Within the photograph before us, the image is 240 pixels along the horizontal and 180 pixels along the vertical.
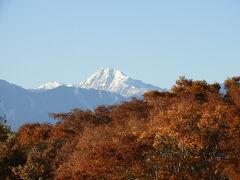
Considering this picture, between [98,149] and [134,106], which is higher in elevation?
[134,106]

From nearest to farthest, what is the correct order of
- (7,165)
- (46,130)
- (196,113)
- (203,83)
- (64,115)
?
(196,113) → (7,165) → (46,130) → (64,115) → (203,83)

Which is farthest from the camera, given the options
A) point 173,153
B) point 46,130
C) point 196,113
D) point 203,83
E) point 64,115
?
point 203,83

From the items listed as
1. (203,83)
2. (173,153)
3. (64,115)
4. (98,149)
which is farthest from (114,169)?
(203,83)

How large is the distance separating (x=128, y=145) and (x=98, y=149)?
2299 millimetres

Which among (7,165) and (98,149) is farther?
(7,165)

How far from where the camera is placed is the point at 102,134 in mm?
40750

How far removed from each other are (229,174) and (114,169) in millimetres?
8629

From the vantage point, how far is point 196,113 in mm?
38469

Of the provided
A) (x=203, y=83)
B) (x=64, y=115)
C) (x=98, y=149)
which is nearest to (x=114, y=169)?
(x=98, y=149)

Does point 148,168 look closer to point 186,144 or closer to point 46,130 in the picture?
point 186,144

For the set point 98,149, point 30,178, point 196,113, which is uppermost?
point 196,113

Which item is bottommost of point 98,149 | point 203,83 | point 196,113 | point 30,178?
point 30,178

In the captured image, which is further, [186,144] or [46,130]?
[46,130]

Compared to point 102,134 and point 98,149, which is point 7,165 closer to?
point 102,134
